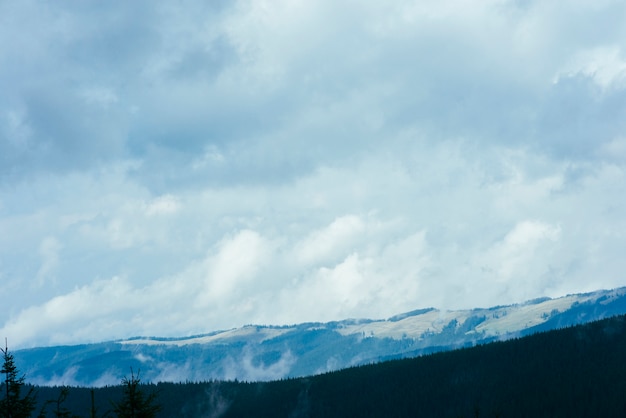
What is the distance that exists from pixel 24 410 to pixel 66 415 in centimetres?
352

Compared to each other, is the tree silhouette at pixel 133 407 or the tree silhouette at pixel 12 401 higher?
the tree silhouette at pixel 12 401

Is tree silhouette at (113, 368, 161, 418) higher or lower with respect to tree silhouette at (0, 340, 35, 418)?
lower

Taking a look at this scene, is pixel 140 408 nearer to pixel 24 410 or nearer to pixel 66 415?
pixel 66 415

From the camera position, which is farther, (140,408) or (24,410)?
(24,410)

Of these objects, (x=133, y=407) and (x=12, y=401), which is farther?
(x=12, y=401)

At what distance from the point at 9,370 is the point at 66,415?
5.37 meters

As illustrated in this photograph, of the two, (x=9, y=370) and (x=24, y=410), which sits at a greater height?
(x=9, y=370)

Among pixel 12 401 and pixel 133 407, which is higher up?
pixel 12 401

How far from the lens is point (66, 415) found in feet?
145

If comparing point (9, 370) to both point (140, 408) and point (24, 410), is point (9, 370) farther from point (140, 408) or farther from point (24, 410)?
point (140, 408)

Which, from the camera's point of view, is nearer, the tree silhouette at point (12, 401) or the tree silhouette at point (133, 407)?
the tree silhouette at point (133, 407)

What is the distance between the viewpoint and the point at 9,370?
149 feet

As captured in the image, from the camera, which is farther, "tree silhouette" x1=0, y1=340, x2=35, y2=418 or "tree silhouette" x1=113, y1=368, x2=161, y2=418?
"tree silhouette" x1=0, y1=340, x2=35, y2=418

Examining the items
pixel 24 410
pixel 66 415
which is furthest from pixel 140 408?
pixel 24 410
